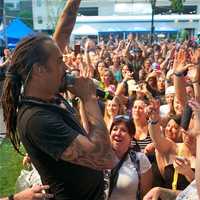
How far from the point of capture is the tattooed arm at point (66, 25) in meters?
2.76

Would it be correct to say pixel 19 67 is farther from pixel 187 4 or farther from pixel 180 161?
pixel 187 4

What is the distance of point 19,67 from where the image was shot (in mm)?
1994

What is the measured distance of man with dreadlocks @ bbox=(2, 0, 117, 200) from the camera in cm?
189

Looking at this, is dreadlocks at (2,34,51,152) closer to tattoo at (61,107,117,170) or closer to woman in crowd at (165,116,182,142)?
tattoo at (61,107,117,170)

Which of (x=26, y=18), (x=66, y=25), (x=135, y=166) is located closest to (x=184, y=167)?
(x=135, y=166)

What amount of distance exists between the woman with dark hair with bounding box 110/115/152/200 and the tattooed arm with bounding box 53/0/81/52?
0.86m

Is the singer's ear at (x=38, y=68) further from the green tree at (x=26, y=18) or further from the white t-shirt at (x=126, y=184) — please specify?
the green tree at (x=26, y=18)

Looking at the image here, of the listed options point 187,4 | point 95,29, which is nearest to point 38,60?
point 95,29

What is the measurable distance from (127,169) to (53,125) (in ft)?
4.51

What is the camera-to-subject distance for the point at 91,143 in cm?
189

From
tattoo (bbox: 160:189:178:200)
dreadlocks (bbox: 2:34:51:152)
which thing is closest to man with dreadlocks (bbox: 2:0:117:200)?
dreadlocks (bbox: 2:34:51:152)

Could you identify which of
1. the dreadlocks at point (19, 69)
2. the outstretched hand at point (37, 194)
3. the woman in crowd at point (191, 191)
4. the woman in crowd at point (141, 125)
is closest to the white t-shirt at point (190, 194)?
the woman in crowd at point (191, 191)

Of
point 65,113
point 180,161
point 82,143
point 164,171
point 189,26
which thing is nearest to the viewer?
point 82,143

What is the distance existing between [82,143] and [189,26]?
48562mm
